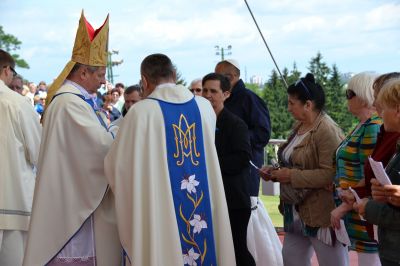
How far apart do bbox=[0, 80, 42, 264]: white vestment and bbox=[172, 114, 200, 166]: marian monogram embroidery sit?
1.77 m

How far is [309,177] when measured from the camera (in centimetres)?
507

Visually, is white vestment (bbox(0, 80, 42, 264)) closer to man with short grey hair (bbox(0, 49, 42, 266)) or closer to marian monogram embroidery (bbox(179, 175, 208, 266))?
man with short grey hair (bbox(0, 49, 42, 266))

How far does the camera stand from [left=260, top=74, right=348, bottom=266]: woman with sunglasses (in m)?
5.09

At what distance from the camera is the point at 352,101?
4.77 m

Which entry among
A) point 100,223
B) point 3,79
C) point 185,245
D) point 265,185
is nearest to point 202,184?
point 185,245

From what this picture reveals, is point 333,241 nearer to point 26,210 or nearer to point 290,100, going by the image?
point 290,100

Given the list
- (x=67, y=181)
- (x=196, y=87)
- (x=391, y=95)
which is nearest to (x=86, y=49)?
(x=67, y=181)

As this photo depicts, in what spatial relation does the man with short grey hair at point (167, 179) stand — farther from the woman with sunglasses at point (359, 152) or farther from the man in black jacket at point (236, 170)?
the woman with sunglasses at point (359, 152)

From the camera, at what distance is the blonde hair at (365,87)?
4699 mm

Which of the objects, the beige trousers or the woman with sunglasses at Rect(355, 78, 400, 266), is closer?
the woman with sunglasses at Rect(355, 78, 400, 266)

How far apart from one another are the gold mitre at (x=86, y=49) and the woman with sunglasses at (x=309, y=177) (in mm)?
1394

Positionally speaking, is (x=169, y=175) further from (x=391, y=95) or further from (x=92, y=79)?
(x=391, y=95)

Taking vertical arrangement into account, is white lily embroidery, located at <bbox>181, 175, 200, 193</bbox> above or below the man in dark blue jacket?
below

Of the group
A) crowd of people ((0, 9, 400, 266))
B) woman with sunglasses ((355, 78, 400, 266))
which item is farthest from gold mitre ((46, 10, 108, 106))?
woman with sunglasses ((355, 78, 400, 266))
